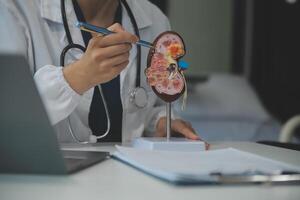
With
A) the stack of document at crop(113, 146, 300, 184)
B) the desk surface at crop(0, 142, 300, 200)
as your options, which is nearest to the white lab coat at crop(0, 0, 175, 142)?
the stack of document at crop(113, 146, 300, 184)

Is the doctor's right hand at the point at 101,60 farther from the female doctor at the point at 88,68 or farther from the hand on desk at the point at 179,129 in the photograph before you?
the hand on desk at the point at 179,129

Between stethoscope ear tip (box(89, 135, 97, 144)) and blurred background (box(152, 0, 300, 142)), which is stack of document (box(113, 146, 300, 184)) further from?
blurred background (box(152, 0, 300, 142))

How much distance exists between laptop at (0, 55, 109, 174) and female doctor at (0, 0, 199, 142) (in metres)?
0.31

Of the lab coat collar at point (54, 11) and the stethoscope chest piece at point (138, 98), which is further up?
the lab coat collar at point (54, 11)

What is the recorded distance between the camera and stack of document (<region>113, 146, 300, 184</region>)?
57cm

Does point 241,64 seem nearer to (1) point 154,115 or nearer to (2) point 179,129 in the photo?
(1) point 154,115

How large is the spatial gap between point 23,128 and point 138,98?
62 centimetres

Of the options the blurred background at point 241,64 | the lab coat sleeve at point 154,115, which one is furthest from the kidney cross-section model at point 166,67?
the blurred background at point 241,64

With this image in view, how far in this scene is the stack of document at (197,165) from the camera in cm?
57

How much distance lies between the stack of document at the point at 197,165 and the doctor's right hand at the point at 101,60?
17 centimetres

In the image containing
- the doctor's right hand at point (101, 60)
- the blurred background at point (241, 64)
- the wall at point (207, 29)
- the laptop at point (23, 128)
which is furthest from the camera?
the wall at point (207, 29)

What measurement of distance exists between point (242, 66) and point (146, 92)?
205cm

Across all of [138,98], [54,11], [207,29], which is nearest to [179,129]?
[138,98]

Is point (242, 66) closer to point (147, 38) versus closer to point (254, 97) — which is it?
point (254, 97)
